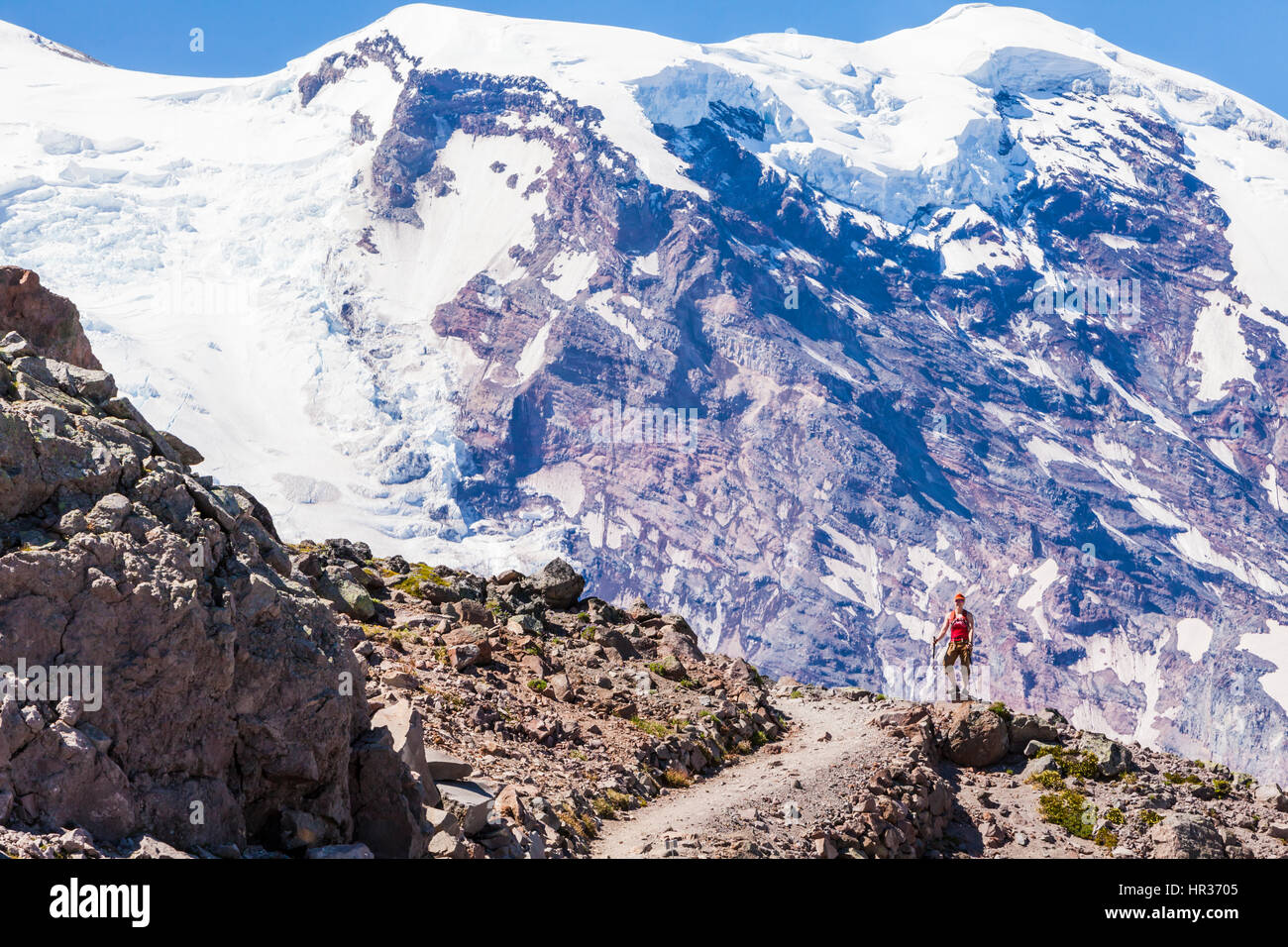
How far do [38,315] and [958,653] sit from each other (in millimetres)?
24209

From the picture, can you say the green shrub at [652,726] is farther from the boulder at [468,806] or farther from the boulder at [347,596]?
the boulder at [468,806]

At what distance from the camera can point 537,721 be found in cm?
2755

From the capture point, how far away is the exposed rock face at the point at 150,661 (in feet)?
43.1

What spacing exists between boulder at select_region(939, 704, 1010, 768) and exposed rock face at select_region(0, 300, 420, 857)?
20631 mm

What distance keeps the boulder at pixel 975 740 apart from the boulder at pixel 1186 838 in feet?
19.4

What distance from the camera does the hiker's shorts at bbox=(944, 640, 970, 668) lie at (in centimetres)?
3406

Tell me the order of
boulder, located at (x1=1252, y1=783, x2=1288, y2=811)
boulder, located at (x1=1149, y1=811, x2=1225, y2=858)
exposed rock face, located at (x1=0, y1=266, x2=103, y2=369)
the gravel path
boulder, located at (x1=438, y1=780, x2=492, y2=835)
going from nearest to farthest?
boulder, located at (x1=438, y1=780, x2=492, y2=835), exposed rock face, located at (x1=0, y1=266, x2=103, y2=369), the gravel path, boulder, located at (x1=1149, y1=811, x2=1225, y2=858), boulder, located at (x1=1252, y1=783, x2=1288, y2=811)

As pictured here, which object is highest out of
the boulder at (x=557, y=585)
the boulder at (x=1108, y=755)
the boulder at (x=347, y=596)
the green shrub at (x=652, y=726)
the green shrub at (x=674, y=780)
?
the boulder at (x=347, y=596)

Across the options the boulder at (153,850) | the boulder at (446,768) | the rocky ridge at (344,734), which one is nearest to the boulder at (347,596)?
the rocky ridge at (344,734)

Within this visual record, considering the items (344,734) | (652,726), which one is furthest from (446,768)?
(652,726)

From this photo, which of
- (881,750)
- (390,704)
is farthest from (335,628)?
(881,750)

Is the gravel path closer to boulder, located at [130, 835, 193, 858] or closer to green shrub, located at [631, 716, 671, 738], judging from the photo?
green shrub, located at [631, 716, 671, 738]

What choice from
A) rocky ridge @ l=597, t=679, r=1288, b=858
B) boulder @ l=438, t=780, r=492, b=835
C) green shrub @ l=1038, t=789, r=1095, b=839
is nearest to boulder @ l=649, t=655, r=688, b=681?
rocky ridge @ l=597, t=679, r=1288, b=858
